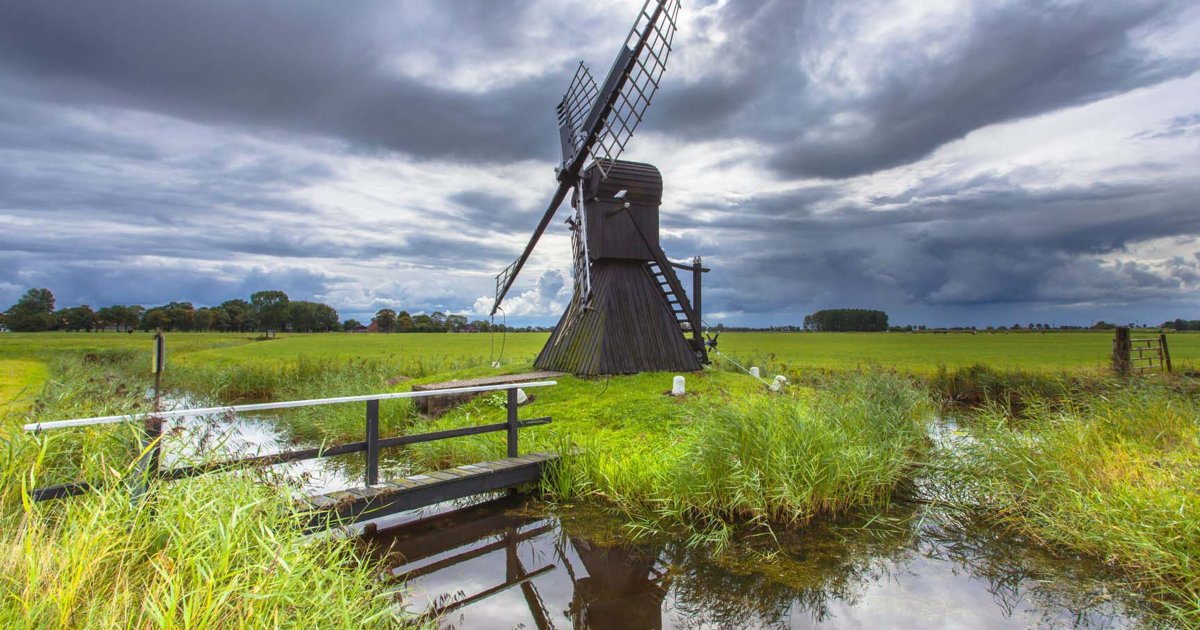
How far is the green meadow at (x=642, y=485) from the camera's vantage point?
3330 millimetres

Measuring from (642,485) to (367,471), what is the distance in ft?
10.4

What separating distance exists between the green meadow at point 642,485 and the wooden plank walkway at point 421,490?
39 cm

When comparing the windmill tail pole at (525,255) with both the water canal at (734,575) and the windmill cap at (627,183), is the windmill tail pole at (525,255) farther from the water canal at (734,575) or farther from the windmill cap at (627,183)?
the water canal at (734,575)

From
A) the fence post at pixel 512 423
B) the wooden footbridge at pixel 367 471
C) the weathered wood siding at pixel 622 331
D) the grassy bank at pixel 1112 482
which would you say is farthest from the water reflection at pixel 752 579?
the weathered wood siding at pixel 622 331

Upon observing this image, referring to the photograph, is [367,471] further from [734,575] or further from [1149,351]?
[1149,351]

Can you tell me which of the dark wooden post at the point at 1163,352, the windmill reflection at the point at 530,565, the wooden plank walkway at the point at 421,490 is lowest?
the windmill reflection at the point at 530,565

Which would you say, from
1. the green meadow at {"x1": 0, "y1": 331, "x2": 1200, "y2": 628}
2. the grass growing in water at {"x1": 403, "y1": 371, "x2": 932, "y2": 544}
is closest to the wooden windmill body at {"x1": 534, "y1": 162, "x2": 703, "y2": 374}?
the green meadow at {"x1": 0, "y1": 331, "x2": 1200, "y2": 628}

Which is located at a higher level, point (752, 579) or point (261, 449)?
point (261, 449)

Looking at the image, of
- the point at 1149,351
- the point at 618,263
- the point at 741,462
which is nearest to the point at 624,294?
the point at 618,263

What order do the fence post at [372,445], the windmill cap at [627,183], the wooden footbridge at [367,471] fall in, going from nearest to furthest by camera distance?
the wooden footbridge at [367,471]
the fence post at [372,445]
the windmill cap at [627,183]

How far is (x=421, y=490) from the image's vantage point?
680cm

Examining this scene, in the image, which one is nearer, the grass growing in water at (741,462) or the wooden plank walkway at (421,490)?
the wooden plank walkway at (421,490)

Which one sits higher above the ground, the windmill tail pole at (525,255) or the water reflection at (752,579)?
the windmill tail pole at (525,255)

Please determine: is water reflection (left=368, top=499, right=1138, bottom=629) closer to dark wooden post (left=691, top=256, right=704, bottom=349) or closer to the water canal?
the water canal
